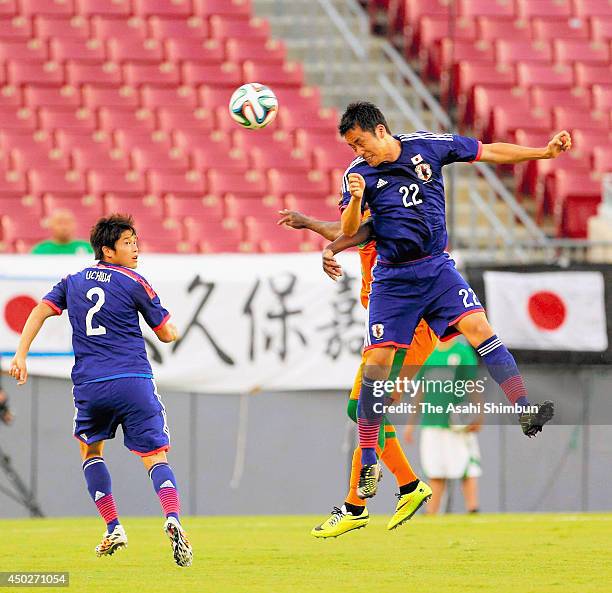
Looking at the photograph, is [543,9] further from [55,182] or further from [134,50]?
[55,182]

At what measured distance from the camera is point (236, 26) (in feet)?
61.5

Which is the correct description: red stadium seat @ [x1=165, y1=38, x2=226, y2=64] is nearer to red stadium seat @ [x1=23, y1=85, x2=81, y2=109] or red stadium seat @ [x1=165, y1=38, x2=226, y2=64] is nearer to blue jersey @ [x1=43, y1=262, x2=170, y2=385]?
red stadium seat @ [x1=23, y1=85, x2=81, y2=109]

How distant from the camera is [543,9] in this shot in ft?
65.1

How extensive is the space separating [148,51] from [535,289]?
283 inches

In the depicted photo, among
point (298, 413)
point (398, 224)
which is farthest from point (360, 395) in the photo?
point (298, 413)

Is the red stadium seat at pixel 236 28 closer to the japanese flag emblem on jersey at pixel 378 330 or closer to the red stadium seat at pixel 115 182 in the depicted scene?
the red stadium seat at pixel 115 182

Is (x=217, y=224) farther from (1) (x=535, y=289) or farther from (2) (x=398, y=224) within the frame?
(2) (x=398, y=224)

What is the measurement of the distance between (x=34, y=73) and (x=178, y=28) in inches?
84.1

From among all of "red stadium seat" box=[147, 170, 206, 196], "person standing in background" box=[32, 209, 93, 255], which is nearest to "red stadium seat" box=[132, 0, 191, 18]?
"red stadium seat" box=[147, 170, 206, 196]

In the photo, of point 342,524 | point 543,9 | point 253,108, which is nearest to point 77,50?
point 543,9

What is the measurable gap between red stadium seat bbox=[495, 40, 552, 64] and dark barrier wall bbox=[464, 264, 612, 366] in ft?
20.9

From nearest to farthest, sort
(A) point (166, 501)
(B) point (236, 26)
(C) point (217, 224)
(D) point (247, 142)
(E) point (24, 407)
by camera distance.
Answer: (A) point (166, 501)
(E) point (24, 407)
(C) point (217, 224)
(D) point (247, 142)
(B) point (236, 26)

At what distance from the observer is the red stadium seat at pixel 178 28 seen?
18.3m

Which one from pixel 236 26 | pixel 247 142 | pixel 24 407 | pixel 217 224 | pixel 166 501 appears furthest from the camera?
pixel 236 26
